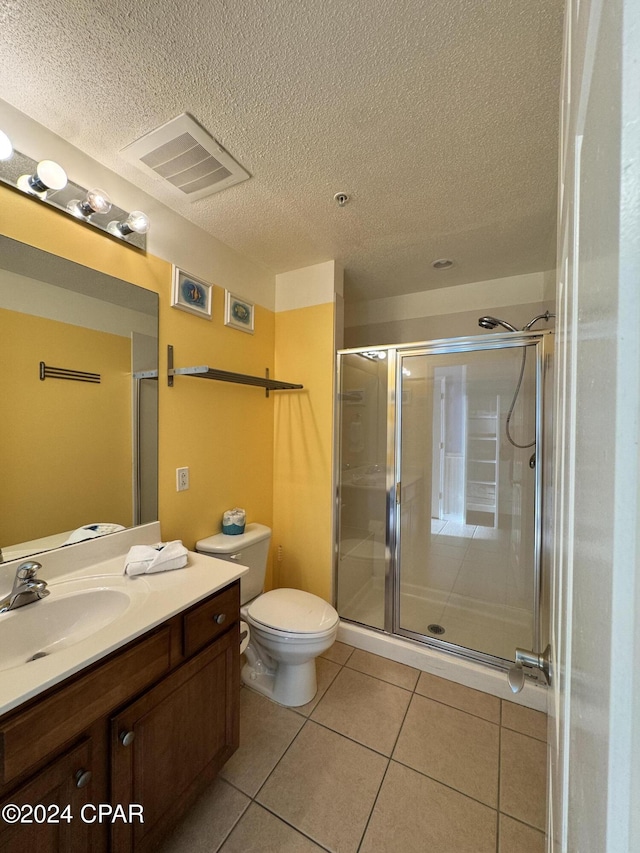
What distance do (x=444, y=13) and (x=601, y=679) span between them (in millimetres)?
1433

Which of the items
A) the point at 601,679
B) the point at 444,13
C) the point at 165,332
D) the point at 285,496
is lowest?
the point at 285,496

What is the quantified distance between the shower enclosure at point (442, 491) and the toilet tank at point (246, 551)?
55 cm

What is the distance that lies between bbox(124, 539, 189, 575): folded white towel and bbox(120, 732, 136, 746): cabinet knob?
473 millimetres

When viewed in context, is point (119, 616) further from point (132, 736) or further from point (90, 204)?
point (90, 204)

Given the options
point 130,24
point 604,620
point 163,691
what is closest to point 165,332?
point 130,24

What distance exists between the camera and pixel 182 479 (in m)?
1.72

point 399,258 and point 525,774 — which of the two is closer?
point 525,774

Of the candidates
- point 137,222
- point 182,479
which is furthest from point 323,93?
point 182,479

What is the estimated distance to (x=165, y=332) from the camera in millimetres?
1645

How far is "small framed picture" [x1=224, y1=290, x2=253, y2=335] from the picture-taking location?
1970 millimetres

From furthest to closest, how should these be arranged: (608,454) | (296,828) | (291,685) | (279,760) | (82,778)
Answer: (291,685), (279,760), (296,828), (82,778), (608,454)

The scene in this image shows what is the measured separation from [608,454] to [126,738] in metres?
1.28

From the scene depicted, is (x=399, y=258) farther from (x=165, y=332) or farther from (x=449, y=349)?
Result: (x=165, y=332)

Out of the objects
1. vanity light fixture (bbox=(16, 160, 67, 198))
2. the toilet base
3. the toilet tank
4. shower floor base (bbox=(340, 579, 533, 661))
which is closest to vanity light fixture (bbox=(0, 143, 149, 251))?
vanity light fixture (bbox=(16, 160, 67, 198))
